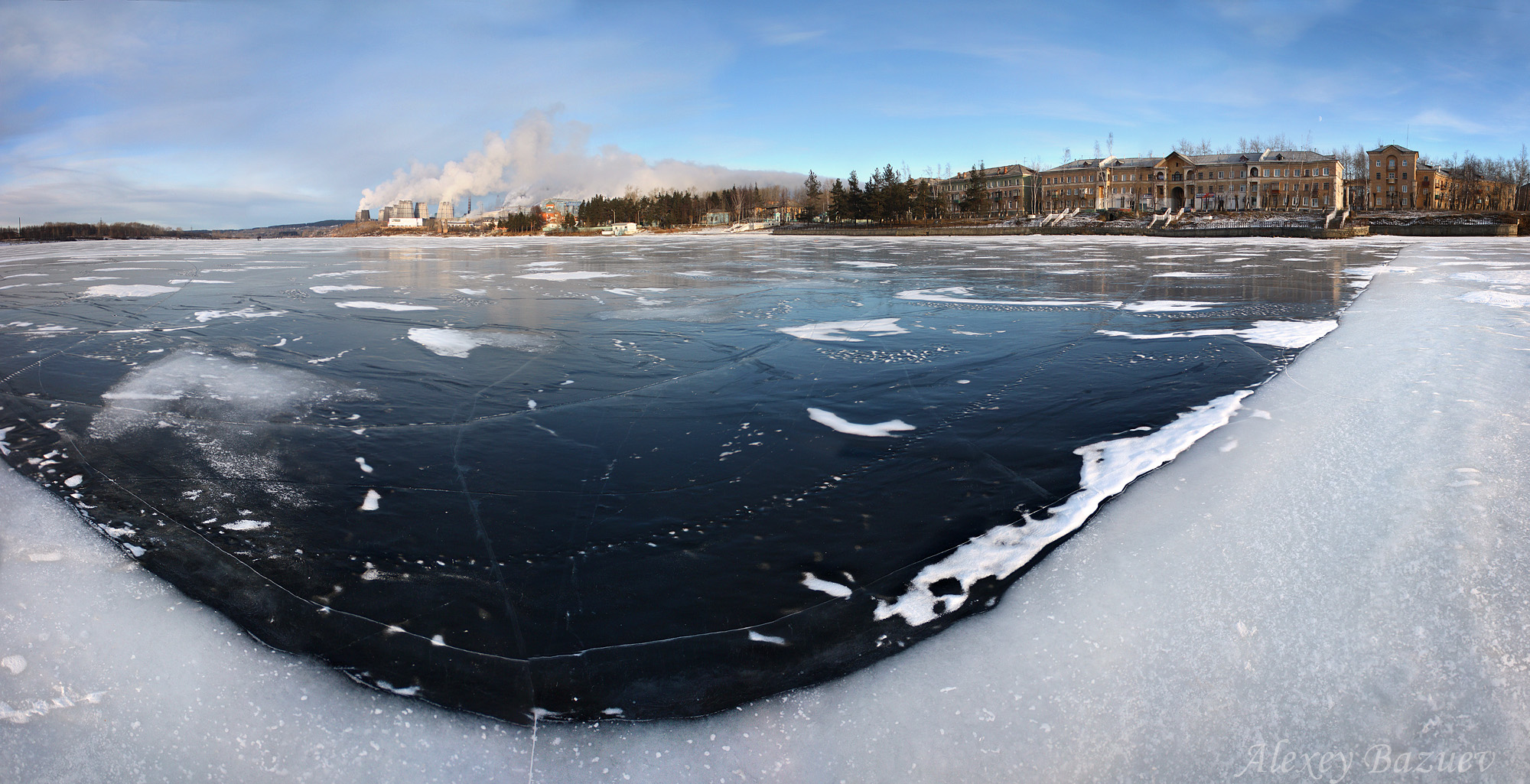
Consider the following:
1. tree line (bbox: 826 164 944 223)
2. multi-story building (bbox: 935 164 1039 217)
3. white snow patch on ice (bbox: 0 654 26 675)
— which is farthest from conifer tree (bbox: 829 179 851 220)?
white snow patch on ice (bbox: 0 654 26 675)

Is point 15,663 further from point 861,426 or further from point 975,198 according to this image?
point 975,198

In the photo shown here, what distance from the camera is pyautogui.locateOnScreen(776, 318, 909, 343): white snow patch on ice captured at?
7.47 metres

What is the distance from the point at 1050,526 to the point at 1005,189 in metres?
112

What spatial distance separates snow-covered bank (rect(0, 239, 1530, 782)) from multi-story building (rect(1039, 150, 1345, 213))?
279 ft

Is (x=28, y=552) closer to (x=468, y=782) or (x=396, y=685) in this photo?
(x=396, y=685)

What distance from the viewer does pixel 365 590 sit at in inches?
97.4

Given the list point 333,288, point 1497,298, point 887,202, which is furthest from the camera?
point 887,202

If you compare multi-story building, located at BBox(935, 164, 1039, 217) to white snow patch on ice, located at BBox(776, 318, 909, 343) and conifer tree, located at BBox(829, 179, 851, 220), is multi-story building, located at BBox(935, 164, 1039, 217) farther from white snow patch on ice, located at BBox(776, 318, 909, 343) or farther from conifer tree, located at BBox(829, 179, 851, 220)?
white snow patch on ice, located at BBox(776, 318, 909, 343)

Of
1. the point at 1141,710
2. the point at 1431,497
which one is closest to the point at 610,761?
the point at 1141,710

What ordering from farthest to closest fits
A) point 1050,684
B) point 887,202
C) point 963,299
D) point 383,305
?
1. point 887,202
2. point 963,299
3. point 383,305
4. point 1050,684

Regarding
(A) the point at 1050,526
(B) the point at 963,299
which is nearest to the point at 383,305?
(B) the point at 963,299

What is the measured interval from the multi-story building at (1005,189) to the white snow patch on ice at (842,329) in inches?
3781

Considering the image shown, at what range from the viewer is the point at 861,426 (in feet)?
14.2

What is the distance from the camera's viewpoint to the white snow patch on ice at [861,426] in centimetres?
418
